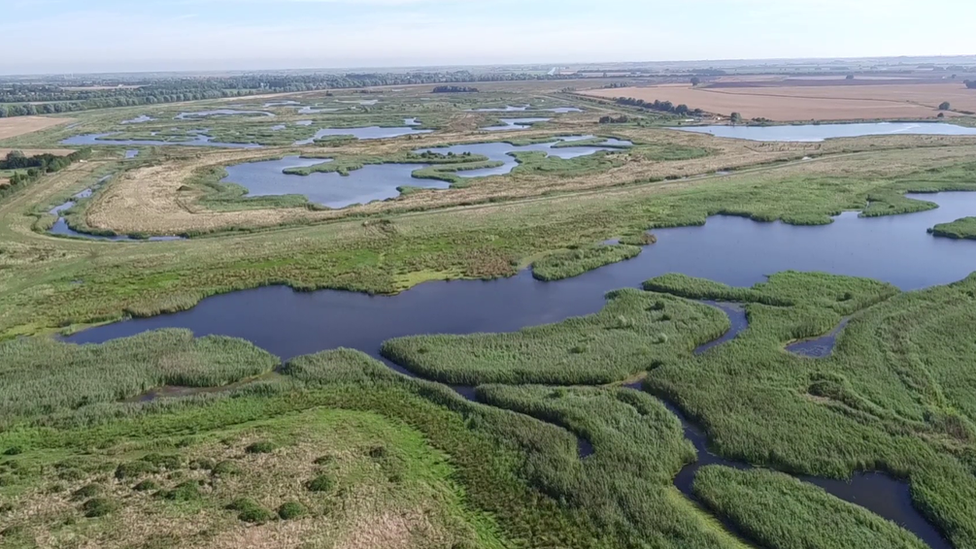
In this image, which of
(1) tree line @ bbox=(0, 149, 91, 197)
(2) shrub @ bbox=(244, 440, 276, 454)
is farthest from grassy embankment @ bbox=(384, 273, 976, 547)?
(1) tree line @ bbox=(0, 149, 91, 197)

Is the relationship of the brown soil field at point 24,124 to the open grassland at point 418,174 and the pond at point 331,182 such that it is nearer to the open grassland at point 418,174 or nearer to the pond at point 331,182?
the open grassland at point 418,174

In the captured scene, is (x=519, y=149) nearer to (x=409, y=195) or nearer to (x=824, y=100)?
(x=409, y=195)

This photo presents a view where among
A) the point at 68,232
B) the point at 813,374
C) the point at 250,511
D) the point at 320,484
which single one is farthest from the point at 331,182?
the point at 813,374

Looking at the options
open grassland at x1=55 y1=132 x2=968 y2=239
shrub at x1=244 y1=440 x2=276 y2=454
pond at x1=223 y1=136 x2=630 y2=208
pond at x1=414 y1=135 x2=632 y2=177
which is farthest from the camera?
pond at x1=414 y1=135 x2=632 y2=177

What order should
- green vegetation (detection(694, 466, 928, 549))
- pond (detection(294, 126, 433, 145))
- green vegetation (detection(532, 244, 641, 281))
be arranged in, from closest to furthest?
green vegetation (detection(694, 466, 928, 549))
green vegetation (detection(532, 244, 641, 281))
pond (detection(294, 126, 433, 145))

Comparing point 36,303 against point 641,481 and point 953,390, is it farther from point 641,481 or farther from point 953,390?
point 953,390

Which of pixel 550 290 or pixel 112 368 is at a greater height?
pixel 112 368

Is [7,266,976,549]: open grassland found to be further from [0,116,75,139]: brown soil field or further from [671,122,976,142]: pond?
[0,116,75,139]: brown soil field

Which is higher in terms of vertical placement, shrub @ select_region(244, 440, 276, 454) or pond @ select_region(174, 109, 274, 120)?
pond @ select_region(174, 109, 274, 120)
